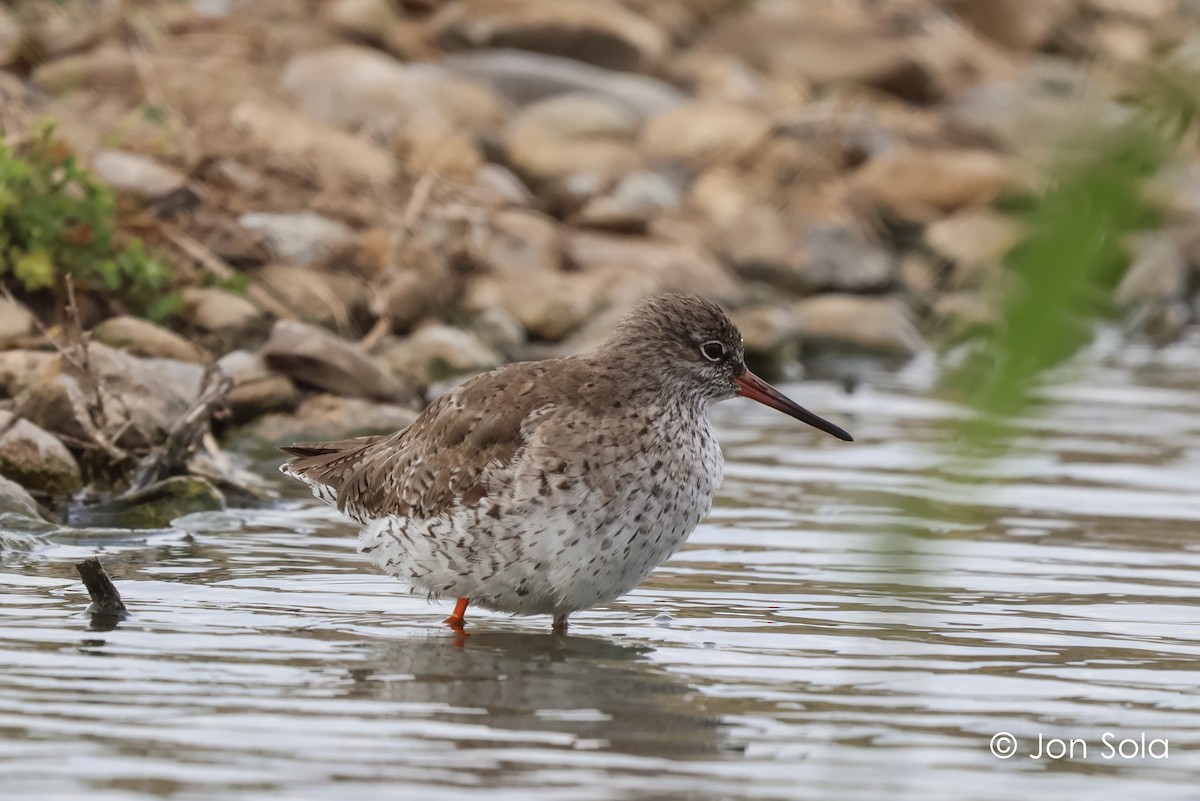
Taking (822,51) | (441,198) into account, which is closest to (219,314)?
(441,198)

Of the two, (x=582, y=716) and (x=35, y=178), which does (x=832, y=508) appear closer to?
(x=582, y=716)

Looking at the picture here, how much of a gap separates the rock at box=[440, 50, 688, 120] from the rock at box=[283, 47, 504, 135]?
1225mm

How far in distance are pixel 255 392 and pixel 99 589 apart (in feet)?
15.4

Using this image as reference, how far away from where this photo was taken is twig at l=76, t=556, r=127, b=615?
687 cm

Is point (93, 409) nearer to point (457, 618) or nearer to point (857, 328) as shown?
point (457, 618)

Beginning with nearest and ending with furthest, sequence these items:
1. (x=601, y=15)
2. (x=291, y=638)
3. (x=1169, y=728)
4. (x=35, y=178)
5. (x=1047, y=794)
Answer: (x=1047, y=794) → (x=1169, y=728) → (x=291, y=638) → (x=35, y=178) → (x=601, y=15)


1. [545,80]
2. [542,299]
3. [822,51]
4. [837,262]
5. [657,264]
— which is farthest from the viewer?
[822,51]

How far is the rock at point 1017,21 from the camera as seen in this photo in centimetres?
3066

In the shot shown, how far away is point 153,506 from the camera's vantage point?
9.41m

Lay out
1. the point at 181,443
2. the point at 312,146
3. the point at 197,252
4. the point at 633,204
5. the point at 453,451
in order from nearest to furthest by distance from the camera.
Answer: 1. the point at 453,451
2. the point at 181,443
3. the point at 197,252
4. the point at 312,146
5. the point at 633,204

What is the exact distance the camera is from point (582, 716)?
588 centimetres

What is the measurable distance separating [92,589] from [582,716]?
2.29m

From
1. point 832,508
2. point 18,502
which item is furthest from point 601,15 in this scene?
point 18,502

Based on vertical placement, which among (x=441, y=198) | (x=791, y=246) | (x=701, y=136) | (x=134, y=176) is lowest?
(x=791, y=246)
